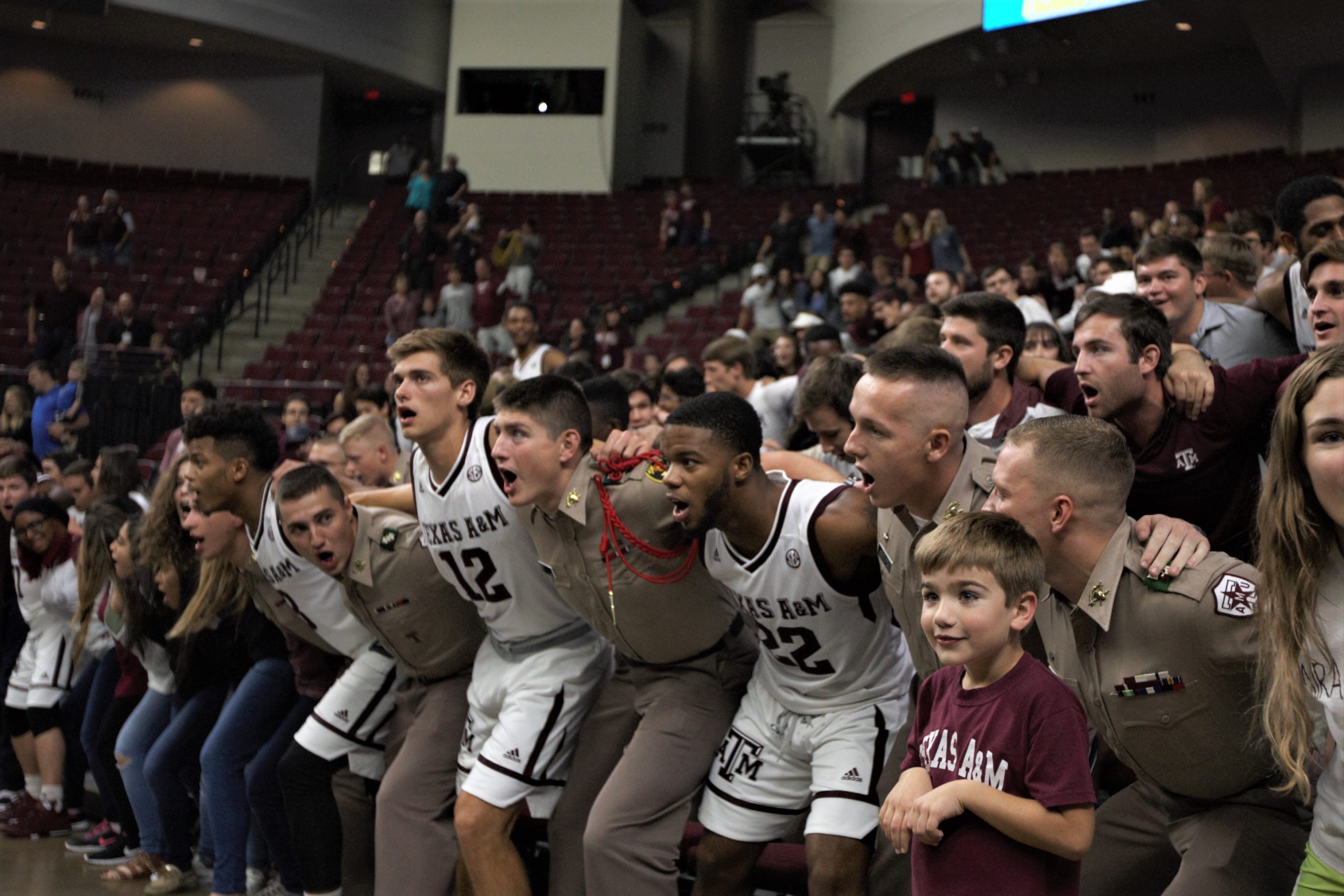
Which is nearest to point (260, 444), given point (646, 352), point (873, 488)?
point (873, 488)

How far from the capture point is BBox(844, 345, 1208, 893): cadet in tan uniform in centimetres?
343

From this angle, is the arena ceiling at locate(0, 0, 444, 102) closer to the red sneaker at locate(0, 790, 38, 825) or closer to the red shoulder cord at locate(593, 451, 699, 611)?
the red sneaker at locate(0, 790, 38, 825)

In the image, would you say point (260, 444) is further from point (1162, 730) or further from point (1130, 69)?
point (1130, 69)

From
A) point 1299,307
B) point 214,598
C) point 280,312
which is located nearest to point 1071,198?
point 280,312

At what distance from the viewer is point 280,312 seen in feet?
60.8

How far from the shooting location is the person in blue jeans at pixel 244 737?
4.99 metres

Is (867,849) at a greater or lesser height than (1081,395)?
lesser

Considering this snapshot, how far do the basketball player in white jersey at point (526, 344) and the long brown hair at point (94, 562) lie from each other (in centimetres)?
254

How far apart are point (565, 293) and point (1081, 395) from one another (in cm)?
1413

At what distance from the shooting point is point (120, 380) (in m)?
12.6

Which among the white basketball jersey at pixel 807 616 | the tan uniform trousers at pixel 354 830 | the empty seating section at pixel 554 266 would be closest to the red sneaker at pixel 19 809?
the tan uniform trousers at pixel 354 830

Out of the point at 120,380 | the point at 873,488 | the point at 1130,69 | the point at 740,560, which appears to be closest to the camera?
the point at 873,488

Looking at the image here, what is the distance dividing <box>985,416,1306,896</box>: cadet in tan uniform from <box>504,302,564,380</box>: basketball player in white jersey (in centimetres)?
521

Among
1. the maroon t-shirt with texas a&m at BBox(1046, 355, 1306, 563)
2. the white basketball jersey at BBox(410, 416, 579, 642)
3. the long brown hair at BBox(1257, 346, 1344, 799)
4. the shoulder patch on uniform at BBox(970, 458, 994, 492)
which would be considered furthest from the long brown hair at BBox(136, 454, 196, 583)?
the long brown hair at BBox(1257, 346, 1344, 799)
